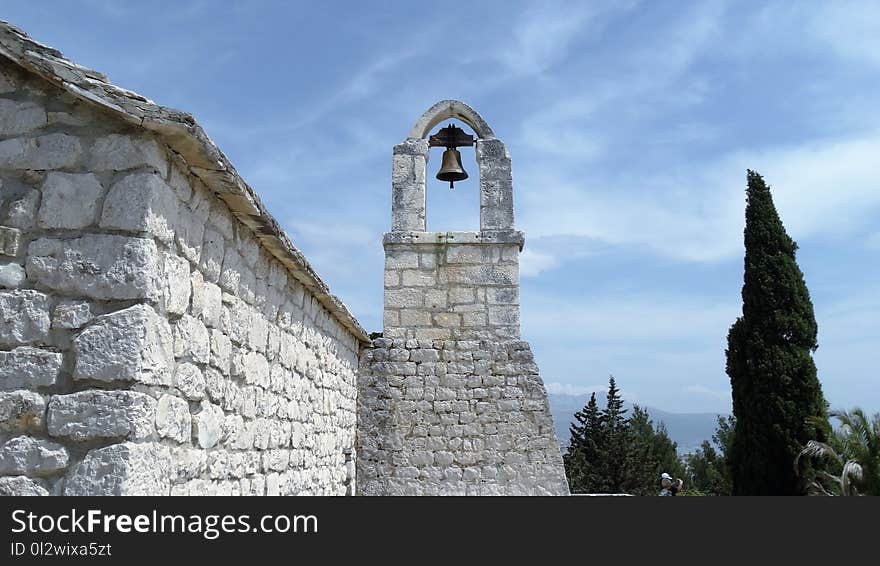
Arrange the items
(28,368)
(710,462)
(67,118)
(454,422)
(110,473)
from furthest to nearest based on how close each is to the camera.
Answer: (710,462), (454,422), (67,118), (28,368), (110,473)

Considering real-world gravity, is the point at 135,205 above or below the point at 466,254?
below

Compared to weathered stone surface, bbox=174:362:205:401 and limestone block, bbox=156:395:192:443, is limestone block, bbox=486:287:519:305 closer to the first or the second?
weathered stone surface, bbox=174:362:205:401

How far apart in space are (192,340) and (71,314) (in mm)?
554

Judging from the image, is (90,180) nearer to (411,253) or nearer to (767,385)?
(411,253)

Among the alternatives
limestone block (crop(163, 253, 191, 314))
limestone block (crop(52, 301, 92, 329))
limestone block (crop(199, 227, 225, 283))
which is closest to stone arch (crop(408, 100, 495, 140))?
limestone block (crop(199, 227, 225, 283))

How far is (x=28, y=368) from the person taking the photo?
2.67 meters

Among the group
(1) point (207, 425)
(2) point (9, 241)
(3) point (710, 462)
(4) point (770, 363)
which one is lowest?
(3) point (710, 462)

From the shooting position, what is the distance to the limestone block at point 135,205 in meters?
2.76

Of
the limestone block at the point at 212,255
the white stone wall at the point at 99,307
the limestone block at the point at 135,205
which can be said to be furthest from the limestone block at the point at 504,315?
the limestone block at the point at 135,205

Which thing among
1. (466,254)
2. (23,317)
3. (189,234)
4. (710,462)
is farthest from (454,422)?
(710,462)

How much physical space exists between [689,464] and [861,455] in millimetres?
18631

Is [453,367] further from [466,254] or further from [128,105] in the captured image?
[128,105]

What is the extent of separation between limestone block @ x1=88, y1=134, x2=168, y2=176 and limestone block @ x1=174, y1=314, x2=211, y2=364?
65 centimetres
